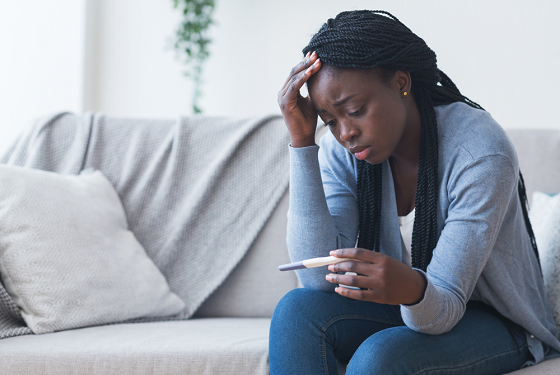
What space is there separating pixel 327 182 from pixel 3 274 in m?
0.71

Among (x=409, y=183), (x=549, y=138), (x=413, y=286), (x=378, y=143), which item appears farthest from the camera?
(x=549, y=138)

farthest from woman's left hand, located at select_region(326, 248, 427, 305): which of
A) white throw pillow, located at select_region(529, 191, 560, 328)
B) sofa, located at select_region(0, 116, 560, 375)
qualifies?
white throw pillow, located at select_region(529, 191, 560, 328)

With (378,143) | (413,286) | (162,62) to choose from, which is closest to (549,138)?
(378,143)

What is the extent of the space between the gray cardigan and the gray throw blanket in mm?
337

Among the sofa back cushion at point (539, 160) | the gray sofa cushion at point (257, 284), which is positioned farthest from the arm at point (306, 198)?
the sofa back cushion at point (539, 160)

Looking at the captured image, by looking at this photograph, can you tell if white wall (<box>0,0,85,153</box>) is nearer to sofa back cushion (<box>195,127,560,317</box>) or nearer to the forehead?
sofa back cushion (<box>195,127,560,317</box>)

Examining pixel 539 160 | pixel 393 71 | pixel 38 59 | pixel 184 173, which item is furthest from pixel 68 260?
pixel 38 59

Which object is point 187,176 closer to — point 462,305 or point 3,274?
point 3,274

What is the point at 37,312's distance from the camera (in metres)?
1.00

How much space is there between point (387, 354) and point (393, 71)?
0.45 metres

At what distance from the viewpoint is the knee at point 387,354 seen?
0.69 meters

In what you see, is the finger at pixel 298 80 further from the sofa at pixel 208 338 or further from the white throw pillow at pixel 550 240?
the white throw pillow at pixel 550 240

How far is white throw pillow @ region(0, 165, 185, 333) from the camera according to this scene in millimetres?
1013

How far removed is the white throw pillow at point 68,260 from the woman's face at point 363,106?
62 cm
